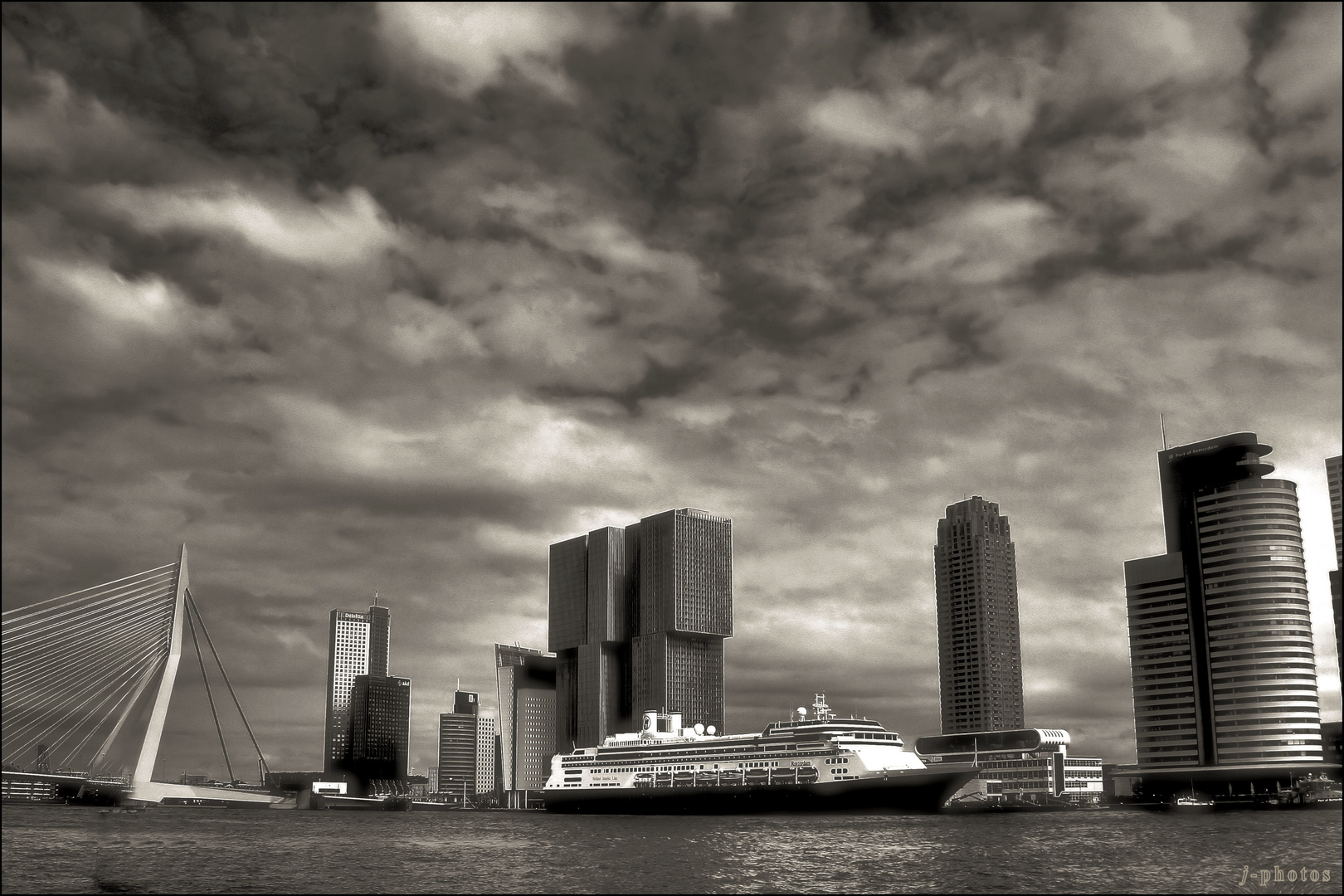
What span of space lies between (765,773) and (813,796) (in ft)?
34.2

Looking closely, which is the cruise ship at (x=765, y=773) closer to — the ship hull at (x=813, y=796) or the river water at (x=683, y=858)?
the ship hull at (x=813, y=796)

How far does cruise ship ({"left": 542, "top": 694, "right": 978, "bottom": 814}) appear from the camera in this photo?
5743 inches

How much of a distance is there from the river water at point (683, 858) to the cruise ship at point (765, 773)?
43.1ft

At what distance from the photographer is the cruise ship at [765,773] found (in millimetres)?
145875

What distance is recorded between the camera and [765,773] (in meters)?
158

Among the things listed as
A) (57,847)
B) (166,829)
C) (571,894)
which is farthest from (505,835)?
(571,894)

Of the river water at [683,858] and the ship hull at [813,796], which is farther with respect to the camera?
the ship hull at [813,796]

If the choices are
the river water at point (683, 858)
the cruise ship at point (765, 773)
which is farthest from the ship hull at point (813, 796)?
the river water at point (683, 858)

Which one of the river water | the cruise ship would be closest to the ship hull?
the cruise ship

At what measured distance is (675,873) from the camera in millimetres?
68188

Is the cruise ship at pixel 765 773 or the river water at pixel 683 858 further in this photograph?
the cruise ship at pixel 765 773

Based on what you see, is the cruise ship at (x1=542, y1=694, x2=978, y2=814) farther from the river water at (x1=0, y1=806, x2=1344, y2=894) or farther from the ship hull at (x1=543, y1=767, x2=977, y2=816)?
the river water at (x1=0, y1=806, x2=1344, y2=894)

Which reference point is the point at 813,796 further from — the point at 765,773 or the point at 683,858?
the point at 683,858

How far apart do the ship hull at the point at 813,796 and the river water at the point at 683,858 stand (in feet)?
39.0
